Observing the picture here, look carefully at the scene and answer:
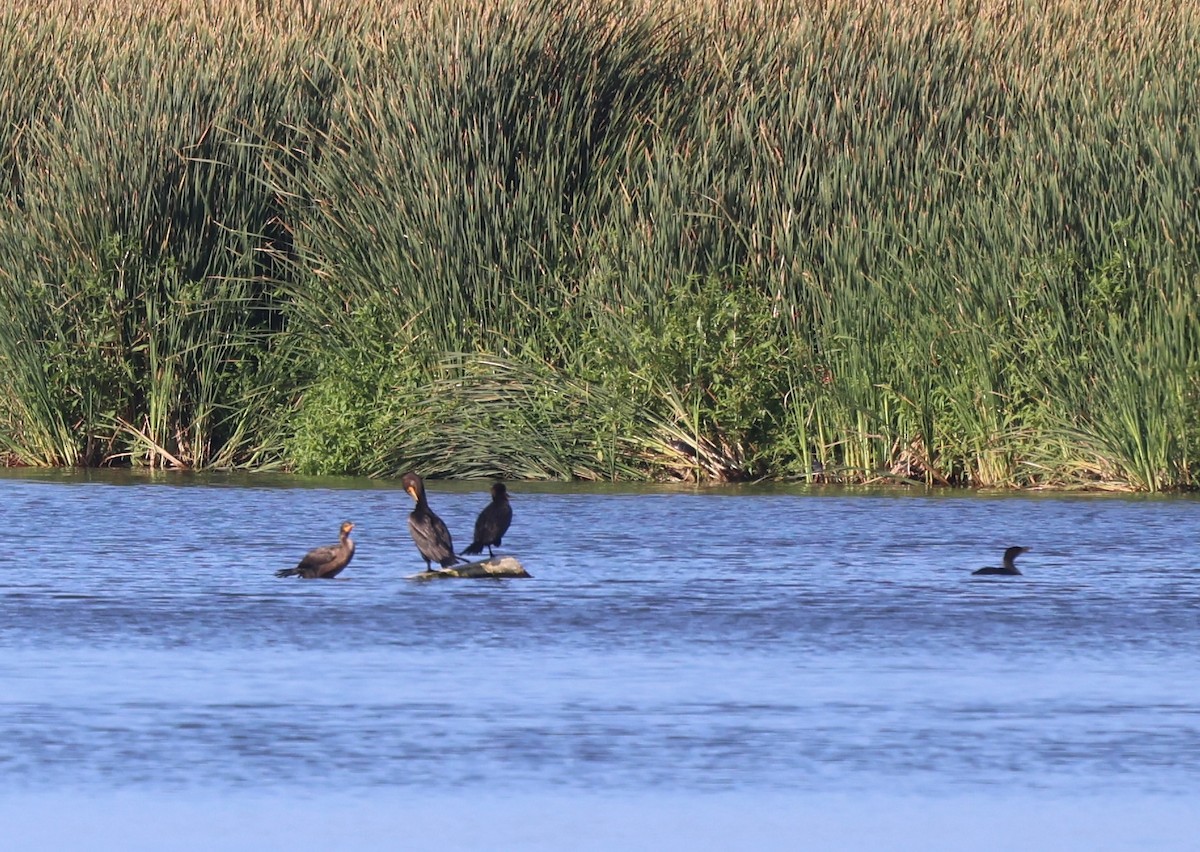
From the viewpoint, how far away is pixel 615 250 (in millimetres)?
17047

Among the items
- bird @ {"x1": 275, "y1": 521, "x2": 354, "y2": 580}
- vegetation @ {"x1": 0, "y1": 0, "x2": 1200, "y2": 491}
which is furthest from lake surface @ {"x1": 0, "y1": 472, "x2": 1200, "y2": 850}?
vegetation @ {"x1": 0, "y1": 0, "x2": 1200, "y2": 491}

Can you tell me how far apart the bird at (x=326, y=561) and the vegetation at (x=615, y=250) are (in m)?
5.62

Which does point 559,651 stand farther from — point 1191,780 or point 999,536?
point 999,536

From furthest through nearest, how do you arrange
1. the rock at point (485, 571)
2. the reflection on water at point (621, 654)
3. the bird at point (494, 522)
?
the bird at point (494, 522)
the rock at point (485, 571)
the reflection on water at point (621, 654)

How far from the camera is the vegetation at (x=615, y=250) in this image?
1614 centimetres

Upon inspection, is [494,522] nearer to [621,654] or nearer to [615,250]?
[621,654]

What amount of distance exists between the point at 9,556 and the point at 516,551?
2425 millimetres

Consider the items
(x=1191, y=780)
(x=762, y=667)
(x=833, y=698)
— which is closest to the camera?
(x=1191, y=780)

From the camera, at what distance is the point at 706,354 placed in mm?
16922

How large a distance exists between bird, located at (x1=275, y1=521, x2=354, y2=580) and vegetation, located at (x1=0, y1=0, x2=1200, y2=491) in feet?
18.4

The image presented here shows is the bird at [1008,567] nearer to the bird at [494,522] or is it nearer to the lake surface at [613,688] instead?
the lake surface at [613,688]

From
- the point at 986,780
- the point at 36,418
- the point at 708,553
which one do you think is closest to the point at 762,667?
the point at 986,780

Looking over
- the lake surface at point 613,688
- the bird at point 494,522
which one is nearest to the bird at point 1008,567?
the lake surface at point 613,688

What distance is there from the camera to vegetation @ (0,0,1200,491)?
16.1m
